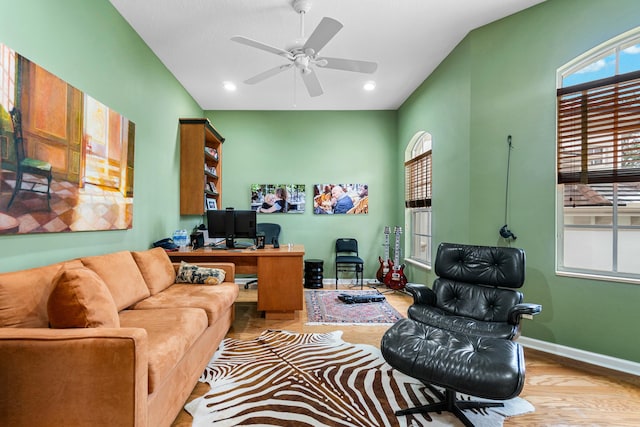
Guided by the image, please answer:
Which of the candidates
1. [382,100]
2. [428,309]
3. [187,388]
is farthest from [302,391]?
[382,100]

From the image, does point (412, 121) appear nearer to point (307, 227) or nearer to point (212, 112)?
point (307, 227)

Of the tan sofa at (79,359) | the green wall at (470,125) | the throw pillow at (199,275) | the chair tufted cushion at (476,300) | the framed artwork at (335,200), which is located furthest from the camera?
the framed artwork at (335,200)

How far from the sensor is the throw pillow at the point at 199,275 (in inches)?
117

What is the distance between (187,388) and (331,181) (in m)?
4.09

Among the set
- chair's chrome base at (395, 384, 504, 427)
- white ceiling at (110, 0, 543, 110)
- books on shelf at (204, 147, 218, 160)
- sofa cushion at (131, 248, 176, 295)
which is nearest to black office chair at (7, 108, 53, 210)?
sofa cushion at (131, 248, 176, 295)

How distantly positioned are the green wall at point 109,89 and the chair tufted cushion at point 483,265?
2963mm

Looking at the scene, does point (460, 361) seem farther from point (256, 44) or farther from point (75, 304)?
point (256, 44)

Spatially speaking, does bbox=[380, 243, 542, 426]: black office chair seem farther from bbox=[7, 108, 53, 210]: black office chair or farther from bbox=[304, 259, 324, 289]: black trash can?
bbox=[304, 259, 324, 289]: black trash can

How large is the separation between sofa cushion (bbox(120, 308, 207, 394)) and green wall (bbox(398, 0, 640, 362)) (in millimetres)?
2727

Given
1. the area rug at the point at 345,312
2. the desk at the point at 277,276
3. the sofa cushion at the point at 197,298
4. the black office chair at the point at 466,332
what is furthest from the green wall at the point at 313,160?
the black office chair at the point at 466,332

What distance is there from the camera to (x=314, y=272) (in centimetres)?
499

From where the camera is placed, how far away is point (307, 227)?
17.9ft

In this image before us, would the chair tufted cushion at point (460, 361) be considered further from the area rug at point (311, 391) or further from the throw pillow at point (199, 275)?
the throw pillow at point (199, 275)

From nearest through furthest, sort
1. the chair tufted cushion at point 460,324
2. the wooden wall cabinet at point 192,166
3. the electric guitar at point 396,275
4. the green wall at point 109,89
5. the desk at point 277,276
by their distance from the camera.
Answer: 1. the green wall at point 109,89
2. the chair tufted cushion at point 460,324
3. the desk at point 277,276
4. the wooden wall cabinet at point 192,166
5. the electric guitar at point 396,275
